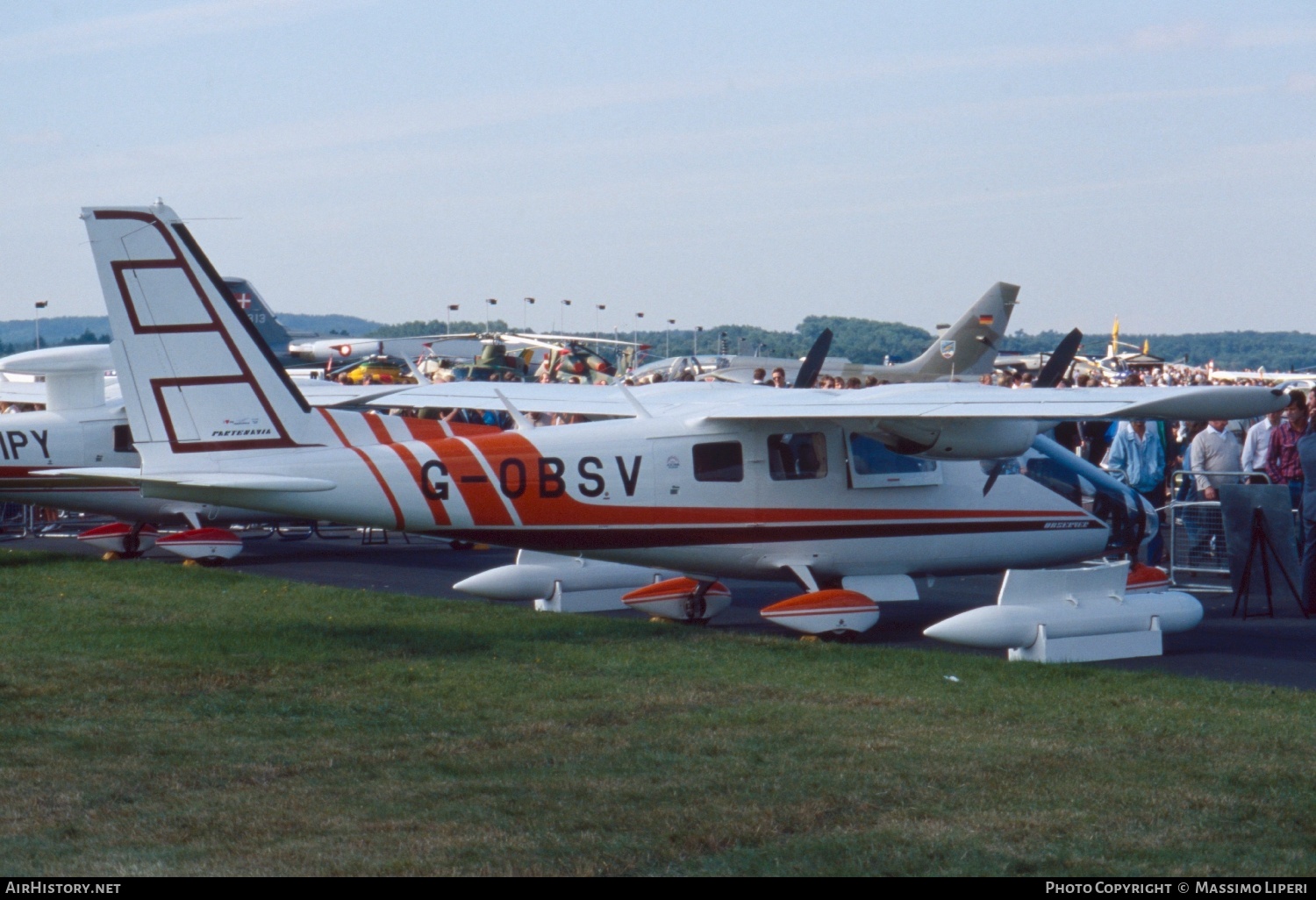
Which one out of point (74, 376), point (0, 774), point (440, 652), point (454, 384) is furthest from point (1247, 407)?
point (74, 376)

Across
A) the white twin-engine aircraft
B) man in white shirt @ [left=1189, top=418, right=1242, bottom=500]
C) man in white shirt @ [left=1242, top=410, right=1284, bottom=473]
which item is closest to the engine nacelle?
the white twin-engine aircraft

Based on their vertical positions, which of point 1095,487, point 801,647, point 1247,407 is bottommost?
point 801,647

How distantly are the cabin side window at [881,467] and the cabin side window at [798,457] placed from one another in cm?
28

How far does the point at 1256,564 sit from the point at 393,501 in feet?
28.6

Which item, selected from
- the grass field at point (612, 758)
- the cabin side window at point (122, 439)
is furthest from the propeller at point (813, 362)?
the cabin side window at point (122, 439)

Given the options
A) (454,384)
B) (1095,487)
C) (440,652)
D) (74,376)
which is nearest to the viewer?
(440,652)

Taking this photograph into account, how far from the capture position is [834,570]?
42.4 ft

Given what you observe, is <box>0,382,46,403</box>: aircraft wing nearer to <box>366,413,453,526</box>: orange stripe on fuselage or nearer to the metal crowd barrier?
<box>366,413,453,526</box>: orange stripe on fuselage

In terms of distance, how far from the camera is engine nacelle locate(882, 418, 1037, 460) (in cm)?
1188

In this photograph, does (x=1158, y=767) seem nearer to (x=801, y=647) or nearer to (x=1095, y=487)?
(x=801, y=647)

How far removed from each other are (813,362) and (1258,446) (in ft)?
18.2

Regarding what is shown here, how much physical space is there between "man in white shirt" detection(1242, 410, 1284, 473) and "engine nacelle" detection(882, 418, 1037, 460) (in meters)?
5.62

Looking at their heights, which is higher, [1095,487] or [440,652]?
[1095,487]

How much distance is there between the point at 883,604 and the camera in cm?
1503
